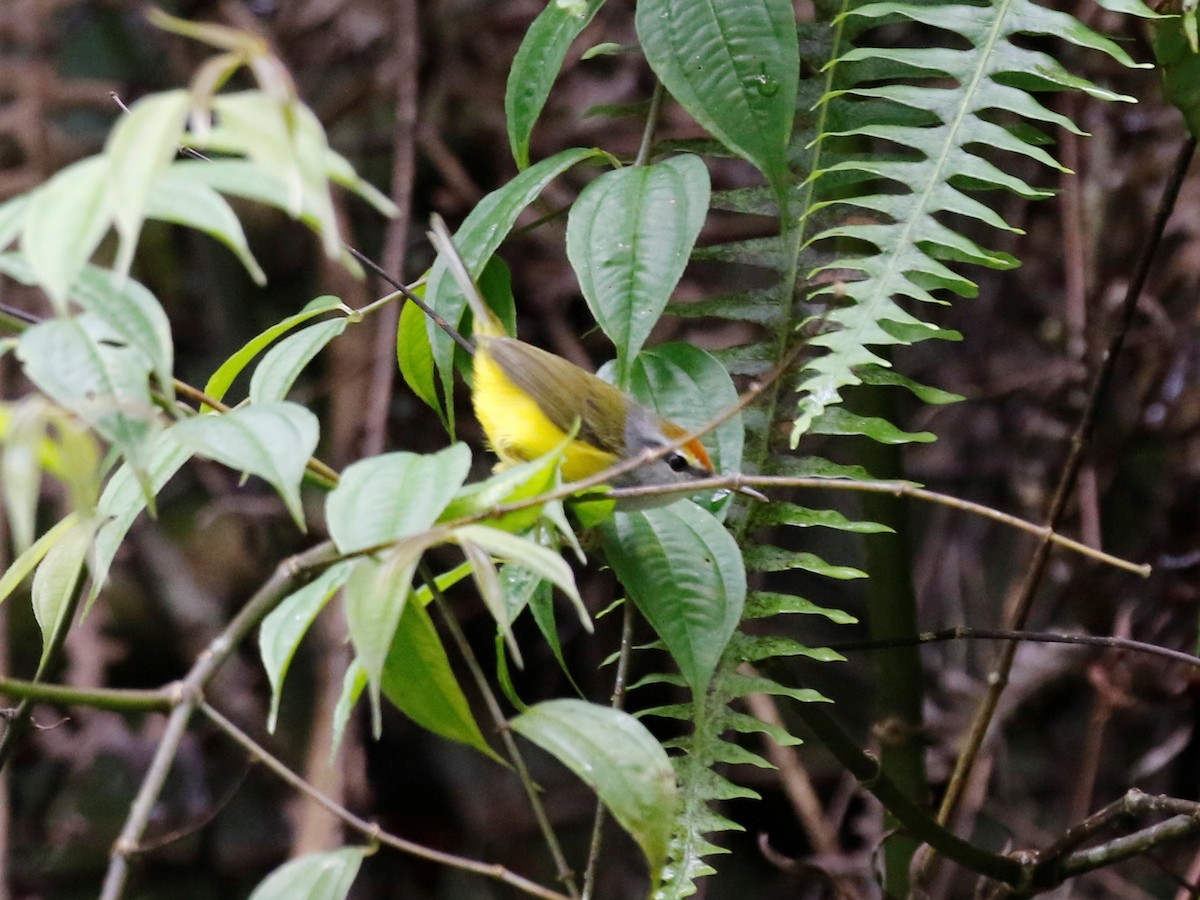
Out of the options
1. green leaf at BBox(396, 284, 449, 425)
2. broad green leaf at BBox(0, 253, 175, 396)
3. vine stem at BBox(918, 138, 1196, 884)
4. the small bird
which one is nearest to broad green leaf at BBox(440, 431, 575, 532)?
broad green leaf at BBox(0, 253, 175, 396)

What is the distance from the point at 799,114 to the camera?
4.15 ft

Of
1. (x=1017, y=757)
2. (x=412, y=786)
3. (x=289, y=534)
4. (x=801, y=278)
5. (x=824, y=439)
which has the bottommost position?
(x=412, y=786)

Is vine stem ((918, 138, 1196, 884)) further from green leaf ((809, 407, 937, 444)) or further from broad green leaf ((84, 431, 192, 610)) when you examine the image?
broad green leaf ((84, 431, 192, 610))

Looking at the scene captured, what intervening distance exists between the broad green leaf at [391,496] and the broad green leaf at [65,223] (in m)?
0.19

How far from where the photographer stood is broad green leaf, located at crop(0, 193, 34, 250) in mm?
606

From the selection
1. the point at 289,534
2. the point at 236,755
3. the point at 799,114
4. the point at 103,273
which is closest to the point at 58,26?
the point at 289,534

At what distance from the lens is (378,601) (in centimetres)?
63

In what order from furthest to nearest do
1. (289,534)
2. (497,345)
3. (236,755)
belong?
(236,755) < (289,534) < (497,345)

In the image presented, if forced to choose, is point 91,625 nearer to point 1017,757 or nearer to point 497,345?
point 497,345

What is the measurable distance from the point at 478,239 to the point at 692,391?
254 millimetres

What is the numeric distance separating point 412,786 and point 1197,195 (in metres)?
2.32

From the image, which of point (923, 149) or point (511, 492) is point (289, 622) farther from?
point (923, 149)

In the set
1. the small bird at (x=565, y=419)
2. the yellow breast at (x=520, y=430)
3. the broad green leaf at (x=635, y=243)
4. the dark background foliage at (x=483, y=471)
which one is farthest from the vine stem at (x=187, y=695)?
the dark background foliage at (x=483, y=471)

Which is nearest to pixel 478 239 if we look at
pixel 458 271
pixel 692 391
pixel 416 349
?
pixel 458 271
